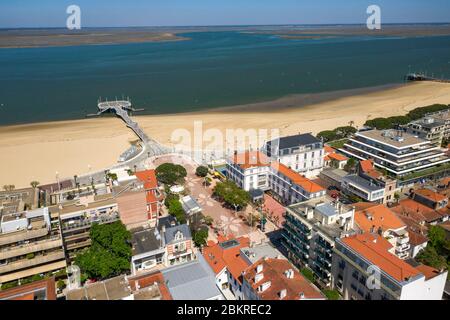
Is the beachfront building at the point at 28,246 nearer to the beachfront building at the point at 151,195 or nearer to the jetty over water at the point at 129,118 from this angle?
the beachfront building at the point at 151,195

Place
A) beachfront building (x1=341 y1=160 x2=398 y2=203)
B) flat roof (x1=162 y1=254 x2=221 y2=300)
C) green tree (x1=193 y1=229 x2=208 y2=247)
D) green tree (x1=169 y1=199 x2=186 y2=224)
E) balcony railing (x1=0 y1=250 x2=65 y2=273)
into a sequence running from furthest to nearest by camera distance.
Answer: beachfront building (x1=341 y1=160 x2=398 y2=203) < green tree (x1=169 y1=199 x2=186 y2=224) < green tree (x1=193 y1=229 x2=208 y2=247) < balcony railing (x1=0 y1=250 x2=65 y2=273) < flat roof (x1=162 y1=254 x2=221 y2=300)

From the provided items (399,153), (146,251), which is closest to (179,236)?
(146,251)

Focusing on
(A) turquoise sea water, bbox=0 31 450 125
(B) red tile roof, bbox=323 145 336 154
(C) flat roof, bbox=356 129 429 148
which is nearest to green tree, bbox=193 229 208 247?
(B) red tile roof, bbox=323 145 336 154

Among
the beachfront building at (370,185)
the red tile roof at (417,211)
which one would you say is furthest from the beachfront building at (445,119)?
the red tile roof at (417,211)

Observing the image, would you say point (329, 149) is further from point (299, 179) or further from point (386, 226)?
point (386, 226)

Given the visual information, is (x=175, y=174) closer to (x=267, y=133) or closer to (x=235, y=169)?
(x=235, y=169)

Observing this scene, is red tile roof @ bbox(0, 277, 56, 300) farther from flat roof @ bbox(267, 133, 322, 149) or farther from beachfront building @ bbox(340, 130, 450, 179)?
beachfront building @ bbox(340, 130, 450, 179)
